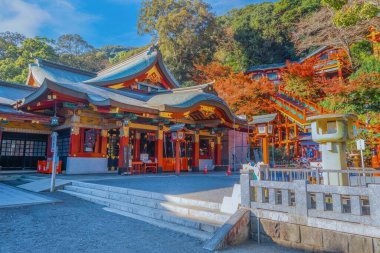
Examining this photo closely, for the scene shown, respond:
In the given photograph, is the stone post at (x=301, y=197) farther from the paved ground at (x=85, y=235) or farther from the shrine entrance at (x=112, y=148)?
the shrine entrance at (x=112, y=148)

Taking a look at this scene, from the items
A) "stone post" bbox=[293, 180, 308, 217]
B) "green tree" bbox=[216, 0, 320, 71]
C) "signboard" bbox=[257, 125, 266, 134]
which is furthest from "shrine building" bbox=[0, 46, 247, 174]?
"green tree" bbox=[216, 0, 320, 71]

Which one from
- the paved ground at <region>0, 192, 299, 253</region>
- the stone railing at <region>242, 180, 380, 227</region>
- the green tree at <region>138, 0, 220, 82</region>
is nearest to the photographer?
the stone railing at <region>242, 180, 380, 227</region>

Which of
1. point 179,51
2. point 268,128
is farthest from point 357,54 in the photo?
point 179,51

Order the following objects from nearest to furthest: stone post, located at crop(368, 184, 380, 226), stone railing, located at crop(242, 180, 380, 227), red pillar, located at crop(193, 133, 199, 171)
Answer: stone post, located at crop(368, 184, 380, 226) → stone railing, located at crop(242, 180, 380, 227) → red pillar, located at crop(193, 133, 199, 171)

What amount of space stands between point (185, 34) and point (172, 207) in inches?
1042

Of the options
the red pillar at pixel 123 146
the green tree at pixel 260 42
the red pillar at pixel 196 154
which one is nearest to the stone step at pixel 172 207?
the red pillar at pixel 123 146

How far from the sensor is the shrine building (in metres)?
11.7

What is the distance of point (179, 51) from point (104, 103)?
68.7ft

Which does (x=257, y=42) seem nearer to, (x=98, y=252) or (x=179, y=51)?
(x=179, y=51)

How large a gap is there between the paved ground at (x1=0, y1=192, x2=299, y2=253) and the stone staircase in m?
0.26

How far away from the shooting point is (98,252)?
12.1 feet

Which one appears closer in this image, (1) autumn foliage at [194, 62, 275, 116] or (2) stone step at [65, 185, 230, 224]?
(2) stone step at [65, 185, 230, 224]

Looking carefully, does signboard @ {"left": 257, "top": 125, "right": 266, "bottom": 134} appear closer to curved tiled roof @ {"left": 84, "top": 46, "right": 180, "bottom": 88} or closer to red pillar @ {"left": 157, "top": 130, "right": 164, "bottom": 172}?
red pillar @ {"left": 157, "top": 130, "right": 164, "bottom": 172}

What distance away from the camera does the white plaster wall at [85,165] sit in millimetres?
11727
